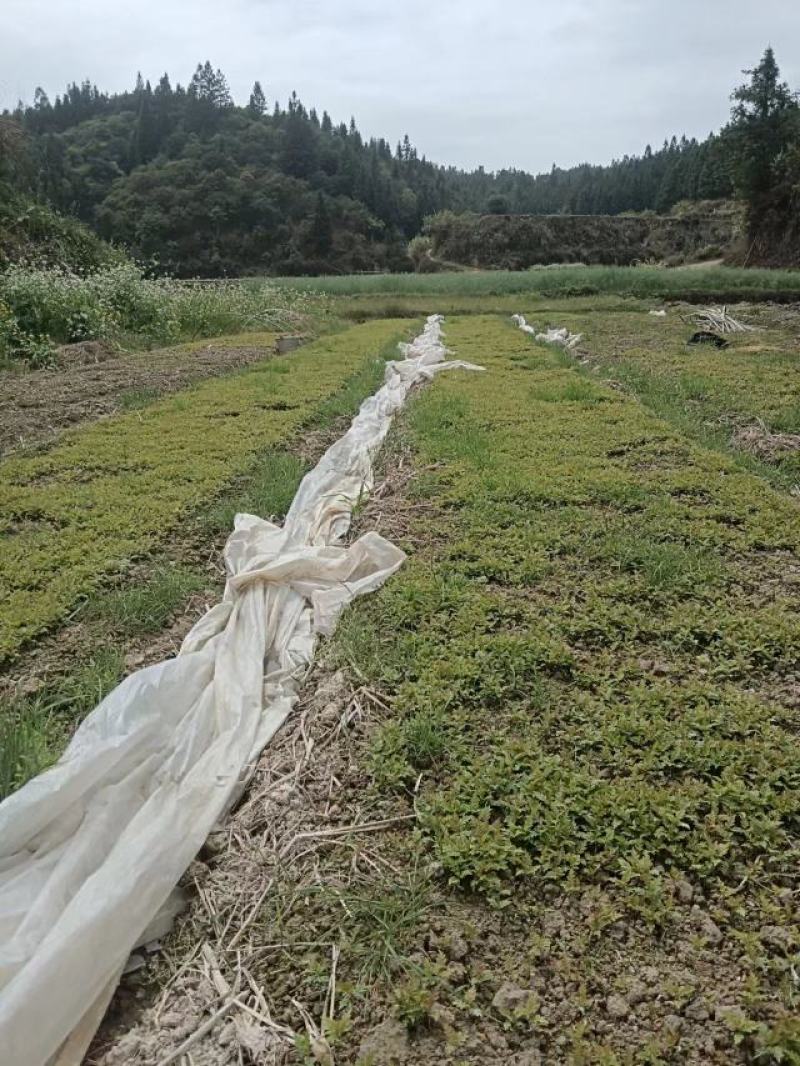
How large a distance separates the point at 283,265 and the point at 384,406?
2416 inches

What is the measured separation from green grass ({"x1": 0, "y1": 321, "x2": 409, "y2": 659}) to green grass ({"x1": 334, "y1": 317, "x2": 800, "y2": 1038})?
154cm

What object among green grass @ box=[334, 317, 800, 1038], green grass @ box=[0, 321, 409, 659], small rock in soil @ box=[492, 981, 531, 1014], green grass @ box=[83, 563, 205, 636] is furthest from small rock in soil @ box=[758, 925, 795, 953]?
green grass @ box=[0, 321, 409, 659]

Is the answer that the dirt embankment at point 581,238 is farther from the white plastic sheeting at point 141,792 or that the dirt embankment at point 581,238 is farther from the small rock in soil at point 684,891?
the small rock in soil at point 684,891

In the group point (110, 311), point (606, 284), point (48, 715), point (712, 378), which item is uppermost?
point (606, 284)

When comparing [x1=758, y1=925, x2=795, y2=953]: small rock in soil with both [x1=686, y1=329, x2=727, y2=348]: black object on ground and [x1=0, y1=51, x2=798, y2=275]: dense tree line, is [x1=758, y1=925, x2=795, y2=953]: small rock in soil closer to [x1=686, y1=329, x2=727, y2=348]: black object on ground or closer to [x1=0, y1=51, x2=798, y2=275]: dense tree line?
[x1=686, y1=329, x2=727, y2=348]: black object on ground

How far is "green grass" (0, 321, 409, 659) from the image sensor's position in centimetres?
353

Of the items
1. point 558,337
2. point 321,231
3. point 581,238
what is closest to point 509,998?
point 558,337

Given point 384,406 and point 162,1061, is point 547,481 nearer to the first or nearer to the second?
point 384,406

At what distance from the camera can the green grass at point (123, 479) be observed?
11.6ft

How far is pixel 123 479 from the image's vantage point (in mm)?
5066

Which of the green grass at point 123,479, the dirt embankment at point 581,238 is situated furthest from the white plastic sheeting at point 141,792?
the dirt embankment at point 581,238

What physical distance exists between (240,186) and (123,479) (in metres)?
69.2

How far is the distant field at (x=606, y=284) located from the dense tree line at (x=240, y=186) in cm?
3317

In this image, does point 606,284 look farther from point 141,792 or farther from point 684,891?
point 141,792
